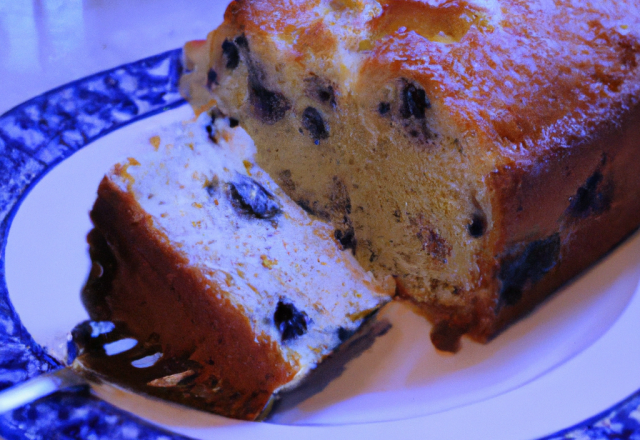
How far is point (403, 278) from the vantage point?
128cm

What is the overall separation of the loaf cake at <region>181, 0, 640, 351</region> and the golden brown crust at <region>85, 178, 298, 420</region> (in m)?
0.38

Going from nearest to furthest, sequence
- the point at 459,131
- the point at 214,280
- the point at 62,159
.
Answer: the point at 459,131
the point at 214,280
the point at 62,159

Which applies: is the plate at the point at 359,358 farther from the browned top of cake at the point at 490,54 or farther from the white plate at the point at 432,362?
the browned top of cake at the point at 490,54

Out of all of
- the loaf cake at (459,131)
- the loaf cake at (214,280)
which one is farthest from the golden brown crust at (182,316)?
the loaf cake at (459,131)

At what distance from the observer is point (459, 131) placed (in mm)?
994

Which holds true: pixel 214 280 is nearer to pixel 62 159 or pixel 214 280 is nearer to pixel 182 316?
pixel 182 316

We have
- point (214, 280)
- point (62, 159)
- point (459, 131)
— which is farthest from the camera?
point (62, 159)

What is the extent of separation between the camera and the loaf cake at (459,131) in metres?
1.02

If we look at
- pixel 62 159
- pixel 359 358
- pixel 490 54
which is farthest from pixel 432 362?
pixel 62 159

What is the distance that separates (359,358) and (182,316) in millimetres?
368

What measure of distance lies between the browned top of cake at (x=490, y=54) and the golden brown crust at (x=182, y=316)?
1.63 feet

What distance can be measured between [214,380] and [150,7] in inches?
68.4

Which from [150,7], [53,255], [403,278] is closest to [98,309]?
[53,255]

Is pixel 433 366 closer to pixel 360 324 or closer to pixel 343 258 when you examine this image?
pixel 360 324
